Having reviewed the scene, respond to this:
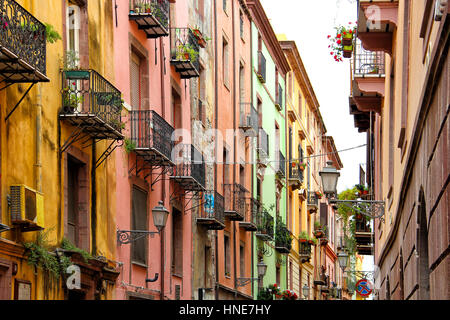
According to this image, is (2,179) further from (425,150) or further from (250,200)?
(250,200)

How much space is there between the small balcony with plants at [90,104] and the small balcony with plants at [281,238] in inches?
939

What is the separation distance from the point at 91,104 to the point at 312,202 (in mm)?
38267

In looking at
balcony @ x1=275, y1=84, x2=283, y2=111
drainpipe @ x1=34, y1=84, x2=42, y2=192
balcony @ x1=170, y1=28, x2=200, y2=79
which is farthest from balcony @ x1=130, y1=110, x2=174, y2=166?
balcony @ x1=275, y1=84, x2=283, y2=111

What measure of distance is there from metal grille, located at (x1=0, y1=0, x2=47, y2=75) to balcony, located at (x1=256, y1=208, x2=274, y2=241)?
22.4 metres

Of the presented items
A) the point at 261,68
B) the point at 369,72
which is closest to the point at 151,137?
the point at 369,72

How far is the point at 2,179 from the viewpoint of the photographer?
46.0ft

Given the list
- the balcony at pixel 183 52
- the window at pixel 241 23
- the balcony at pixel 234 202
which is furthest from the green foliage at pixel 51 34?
the window at pixel 241 23

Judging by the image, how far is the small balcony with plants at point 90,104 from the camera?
1672 centimetres

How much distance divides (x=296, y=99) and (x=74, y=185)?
34.1 metres

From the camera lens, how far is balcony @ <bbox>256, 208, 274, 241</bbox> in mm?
36375

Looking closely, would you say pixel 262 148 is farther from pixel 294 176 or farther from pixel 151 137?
pixel 151 137

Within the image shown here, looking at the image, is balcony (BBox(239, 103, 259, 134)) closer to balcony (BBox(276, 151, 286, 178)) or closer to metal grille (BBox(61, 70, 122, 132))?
balcony (BBox(276, 151, 286, 178))

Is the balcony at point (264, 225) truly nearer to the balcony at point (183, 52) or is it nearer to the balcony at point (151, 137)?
the balcony at point (183, 52)

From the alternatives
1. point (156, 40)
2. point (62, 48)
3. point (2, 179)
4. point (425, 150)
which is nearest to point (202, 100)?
point (156, 40)
